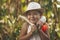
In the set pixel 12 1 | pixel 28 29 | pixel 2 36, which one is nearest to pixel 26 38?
pixel 28 29

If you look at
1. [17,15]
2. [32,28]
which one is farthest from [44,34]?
[17,15]

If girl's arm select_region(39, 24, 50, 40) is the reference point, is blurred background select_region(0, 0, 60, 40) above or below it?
above

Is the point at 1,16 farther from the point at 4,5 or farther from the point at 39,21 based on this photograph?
the point at 39,21

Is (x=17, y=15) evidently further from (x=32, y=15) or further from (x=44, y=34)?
(x=44, y=34)

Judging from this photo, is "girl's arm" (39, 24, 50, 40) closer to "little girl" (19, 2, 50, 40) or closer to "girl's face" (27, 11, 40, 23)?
"little girl" (19, 2, 50, 40)

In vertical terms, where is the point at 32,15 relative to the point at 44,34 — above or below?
above

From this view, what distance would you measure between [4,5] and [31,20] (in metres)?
0.29

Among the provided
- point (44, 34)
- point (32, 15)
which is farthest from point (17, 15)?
point (44, 34)

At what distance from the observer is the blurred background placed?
2275mm

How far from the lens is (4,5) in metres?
2.29

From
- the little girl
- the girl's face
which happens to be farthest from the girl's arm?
the girl's face

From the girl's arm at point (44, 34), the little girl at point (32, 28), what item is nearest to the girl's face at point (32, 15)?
the little girl at point (32, 28)

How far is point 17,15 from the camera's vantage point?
228 centimetres

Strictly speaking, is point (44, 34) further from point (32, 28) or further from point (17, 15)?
point (17, 15)
